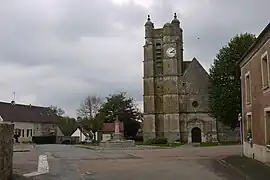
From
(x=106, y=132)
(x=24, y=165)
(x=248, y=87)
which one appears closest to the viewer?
(x=24, y=165)

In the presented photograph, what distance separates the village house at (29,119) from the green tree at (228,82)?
155 feet

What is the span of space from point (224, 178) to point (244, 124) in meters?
12.8

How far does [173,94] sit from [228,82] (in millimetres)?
23921

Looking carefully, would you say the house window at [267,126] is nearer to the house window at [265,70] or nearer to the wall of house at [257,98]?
the wall of house at [257,98]

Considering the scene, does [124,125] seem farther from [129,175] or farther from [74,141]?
[129,175]

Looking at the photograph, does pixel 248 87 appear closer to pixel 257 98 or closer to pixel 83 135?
pixel 257 98

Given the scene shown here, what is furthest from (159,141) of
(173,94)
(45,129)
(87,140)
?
(45,129)

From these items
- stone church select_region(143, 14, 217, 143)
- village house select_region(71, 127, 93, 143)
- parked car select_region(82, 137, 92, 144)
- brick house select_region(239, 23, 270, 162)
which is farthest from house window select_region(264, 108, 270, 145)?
village house select_region(71, 127, 93, 143)

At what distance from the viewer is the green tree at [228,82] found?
5062 cm

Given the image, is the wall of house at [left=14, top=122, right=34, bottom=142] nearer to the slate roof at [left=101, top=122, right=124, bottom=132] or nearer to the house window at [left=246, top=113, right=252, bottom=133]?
the slate roof at [left=101, top=122, right=124, bottom=132]

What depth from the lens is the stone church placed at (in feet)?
244

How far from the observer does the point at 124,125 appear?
91.6m

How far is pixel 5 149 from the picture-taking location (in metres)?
13.6

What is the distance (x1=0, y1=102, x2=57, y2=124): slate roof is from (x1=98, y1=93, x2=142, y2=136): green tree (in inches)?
596
